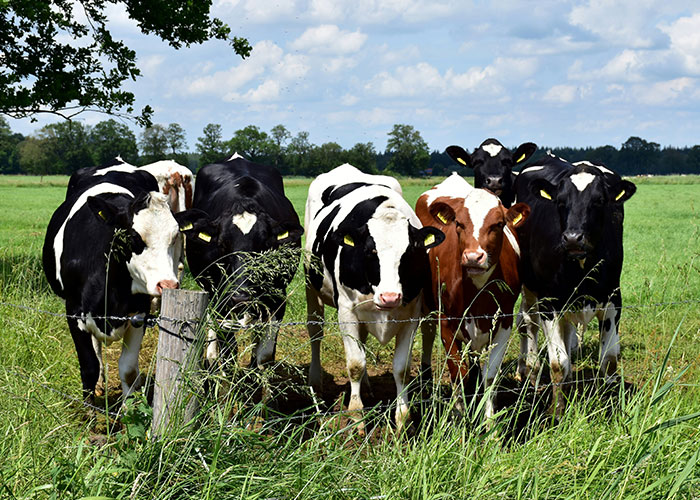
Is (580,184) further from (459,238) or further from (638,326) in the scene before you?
(638,326)

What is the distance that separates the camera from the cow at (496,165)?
29.0 ft

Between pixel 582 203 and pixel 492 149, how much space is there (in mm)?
2992

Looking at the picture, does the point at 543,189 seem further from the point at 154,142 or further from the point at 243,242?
the point at 154,142

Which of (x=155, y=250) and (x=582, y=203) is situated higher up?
(x=582, y=203)

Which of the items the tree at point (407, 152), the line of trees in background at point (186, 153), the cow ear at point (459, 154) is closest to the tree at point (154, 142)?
the line of trees in background at point (186, 153)

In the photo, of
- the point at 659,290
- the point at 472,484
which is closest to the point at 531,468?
the point at 472,484

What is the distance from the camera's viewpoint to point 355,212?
6594 mm

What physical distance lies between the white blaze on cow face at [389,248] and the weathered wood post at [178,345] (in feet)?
6.90

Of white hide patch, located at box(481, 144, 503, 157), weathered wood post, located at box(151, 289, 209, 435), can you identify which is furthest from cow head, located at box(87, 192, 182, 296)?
white hide patch, located at box(481, 144, 503, 157)

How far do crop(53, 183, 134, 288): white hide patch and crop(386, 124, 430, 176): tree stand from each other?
11301cm

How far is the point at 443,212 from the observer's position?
613 centimetres

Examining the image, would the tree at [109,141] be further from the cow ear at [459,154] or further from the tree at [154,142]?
the cow ear at [459,154]

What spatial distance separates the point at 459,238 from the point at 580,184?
122 cm

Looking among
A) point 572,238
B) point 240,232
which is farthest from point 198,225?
point 572,238
